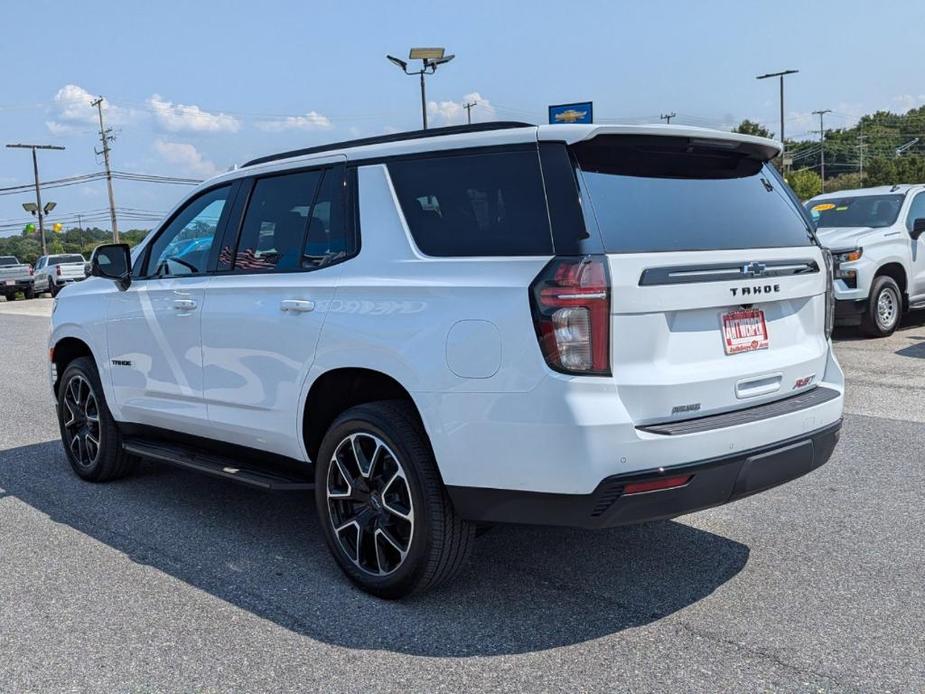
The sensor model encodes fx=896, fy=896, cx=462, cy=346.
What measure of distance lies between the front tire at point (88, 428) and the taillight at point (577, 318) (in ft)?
11.8

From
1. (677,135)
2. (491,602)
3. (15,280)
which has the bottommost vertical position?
(491,602)

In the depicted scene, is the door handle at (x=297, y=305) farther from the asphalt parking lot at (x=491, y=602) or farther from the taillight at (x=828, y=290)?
the taillight at (x=828, y=290)

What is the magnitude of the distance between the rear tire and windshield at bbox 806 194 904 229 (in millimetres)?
911

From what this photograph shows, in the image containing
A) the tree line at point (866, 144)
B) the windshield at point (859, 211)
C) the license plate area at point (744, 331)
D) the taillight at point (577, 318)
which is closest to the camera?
the taillight at point (577, 318)

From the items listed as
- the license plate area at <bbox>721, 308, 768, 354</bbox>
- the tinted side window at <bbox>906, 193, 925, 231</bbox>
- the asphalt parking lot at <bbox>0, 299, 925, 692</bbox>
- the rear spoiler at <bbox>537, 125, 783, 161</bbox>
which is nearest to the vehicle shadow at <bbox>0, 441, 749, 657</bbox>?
the asphalt parking lot at <bbox>0, 299, 925, 692</bbox>

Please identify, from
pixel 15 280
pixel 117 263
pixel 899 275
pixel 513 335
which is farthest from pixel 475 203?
pixel 15 280

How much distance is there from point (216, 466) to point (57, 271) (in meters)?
35.5

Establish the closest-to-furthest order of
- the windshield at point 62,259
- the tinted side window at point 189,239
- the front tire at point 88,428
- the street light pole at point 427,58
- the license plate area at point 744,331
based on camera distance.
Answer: the license plate area at point 744,331
the tinted side window at point 189,239
the front tire at point 88,428
the street light pole at point 427,58
the windshield at point 62,259

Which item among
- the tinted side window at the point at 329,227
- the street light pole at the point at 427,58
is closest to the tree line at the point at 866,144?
the street light pole at the point at 427,58

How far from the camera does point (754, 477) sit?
11.3ft

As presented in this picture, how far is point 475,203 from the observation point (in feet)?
→ 11.8

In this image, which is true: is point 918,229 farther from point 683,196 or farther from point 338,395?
point 338,395

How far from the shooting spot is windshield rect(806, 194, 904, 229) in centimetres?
1180

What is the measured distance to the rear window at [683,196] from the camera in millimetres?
3340
